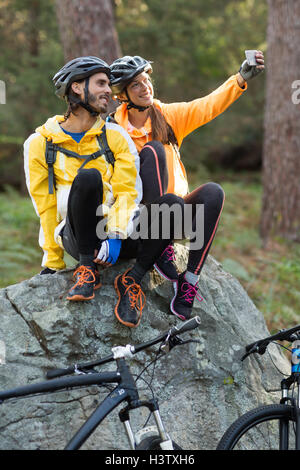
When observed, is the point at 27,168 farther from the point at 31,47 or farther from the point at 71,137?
the point at 31,47

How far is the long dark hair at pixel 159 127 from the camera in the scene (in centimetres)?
407

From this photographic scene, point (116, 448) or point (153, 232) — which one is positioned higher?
point (153, 232)

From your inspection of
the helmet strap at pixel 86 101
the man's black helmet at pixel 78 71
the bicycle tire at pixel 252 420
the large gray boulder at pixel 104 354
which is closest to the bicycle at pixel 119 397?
the bicycle tire at pixel 252 420

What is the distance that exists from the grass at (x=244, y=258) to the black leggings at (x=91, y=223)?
7.84ft

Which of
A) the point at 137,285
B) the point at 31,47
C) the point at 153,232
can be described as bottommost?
the point at 137,285

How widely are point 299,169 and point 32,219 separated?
4.56 meters

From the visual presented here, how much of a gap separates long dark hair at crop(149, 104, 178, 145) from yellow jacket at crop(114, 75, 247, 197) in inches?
1.6

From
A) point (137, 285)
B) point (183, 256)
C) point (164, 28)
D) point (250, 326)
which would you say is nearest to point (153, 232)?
point (137, 285)

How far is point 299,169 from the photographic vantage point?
789cm

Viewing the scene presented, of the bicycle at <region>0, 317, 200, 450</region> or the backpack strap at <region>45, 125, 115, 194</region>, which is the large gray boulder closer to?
the bicycle at <region>0, 317, 200, 450</region>

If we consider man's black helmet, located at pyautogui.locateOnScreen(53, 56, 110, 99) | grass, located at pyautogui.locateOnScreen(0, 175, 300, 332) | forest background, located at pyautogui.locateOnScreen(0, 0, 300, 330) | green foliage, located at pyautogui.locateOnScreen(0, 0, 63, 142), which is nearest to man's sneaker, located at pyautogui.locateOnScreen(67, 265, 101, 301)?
man's black helmet, located at pyautogui.locateOnScreen(53, 56, 110, 99)

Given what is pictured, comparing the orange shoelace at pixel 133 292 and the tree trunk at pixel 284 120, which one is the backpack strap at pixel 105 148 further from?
the tree trunk at pixel 284 120

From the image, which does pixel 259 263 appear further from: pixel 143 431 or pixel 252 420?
pixel 143 431

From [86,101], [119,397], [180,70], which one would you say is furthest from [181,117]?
[180,70]
